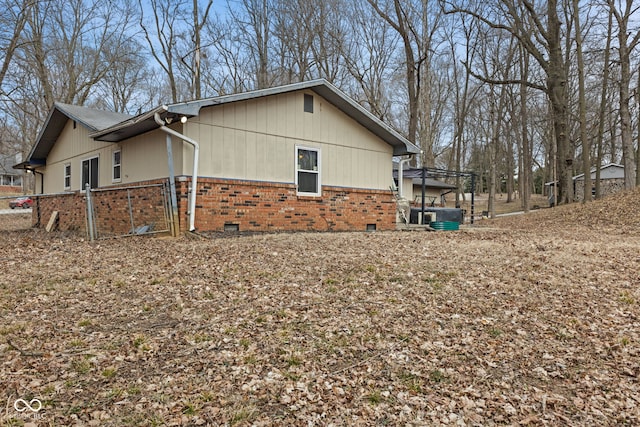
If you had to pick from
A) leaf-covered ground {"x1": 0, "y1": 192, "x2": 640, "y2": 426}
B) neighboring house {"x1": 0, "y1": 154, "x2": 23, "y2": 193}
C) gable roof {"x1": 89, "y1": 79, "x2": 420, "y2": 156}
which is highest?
neighboring house {"x1": 0, "y1": 154, "x2": 23, "y2": 193}

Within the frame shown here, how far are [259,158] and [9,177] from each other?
5447 cm

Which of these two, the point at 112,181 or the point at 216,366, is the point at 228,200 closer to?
the point at 112,181

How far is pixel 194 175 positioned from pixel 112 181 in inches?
167

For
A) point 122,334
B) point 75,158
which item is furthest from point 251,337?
point 75,158

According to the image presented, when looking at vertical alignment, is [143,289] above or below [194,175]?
below

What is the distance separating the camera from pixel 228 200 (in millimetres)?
9570

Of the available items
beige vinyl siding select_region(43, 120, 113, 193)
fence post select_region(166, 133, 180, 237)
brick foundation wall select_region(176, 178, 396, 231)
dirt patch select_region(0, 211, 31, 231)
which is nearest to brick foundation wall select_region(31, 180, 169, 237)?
fence post select_region(166, 133, 180, 237)

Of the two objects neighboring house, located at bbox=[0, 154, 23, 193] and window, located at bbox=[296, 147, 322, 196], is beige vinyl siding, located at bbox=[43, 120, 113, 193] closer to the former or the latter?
window, located at bbox=[296, 147, 322, 196]

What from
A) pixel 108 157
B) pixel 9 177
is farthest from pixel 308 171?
pixel 9 177

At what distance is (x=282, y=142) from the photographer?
416 inches

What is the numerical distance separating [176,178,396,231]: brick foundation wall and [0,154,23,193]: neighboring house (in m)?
44.4

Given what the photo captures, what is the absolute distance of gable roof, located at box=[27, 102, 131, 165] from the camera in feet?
40.9

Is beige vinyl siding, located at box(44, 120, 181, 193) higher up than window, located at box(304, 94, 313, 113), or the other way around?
window, located at box(304, 94, 313, 113)

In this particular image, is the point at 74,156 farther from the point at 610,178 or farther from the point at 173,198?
the point at 610,178
